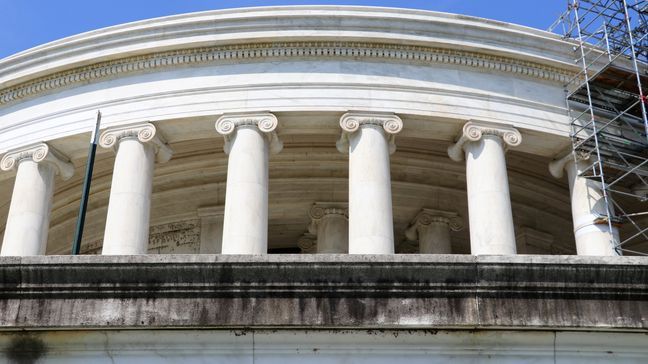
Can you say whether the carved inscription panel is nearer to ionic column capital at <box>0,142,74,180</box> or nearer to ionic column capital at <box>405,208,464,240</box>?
ionic column capital at <box>0,142,74,180</box>

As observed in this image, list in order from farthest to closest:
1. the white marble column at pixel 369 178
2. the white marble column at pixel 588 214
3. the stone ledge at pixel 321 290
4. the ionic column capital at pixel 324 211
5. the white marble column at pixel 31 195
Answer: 1. the ionic column capital at pixel 324 211
2. the white marble column at pixel 31 195
3. the white marble column at pixel 588 214
4. the white marble column at pixel 369 178
5. the stone ledge at pixel 321 290

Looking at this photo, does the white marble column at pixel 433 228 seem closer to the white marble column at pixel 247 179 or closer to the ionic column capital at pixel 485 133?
the ionic column capital at pixel 485 133

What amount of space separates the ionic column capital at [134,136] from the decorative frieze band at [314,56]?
3.62m

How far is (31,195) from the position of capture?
144 ft

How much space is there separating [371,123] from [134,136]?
1119cm

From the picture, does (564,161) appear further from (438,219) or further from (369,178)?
(369,178)

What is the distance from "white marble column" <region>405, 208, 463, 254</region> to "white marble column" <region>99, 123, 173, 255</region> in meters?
15.0

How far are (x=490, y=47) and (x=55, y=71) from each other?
2189cm

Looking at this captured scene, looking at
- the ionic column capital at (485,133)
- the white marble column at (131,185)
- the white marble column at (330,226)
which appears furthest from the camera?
the white marble column at (330,226)

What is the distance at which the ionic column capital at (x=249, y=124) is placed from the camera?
42.8m

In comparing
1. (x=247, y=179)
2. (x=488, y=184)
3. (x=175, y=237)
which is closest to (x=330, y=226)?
(x=175, y=237)

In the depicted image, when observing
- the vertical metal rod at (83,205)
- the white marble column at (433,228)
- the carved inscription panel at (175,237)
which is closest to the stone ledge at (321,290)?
the vertical metal rod at (83,205)

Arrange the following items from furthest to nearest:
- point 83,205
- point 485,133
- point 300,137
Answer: point 300,137, point 485,133, point 83,205

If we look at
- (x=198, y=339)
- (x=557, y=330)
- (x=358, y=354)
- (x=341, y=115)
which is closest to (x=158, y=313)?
(x=198, y=339)
